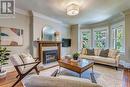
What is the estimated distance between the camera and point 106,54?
5.32 meters

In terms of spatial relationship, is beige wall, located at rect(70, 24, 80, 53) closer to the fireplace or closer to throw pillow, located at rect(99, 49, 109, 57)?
the fireplace

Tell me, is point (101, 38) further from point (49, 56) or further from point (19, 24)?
point (19, 24)

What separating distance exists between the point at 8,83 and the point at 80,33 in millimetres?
6133

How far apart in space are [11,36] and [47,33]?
1.89 meters

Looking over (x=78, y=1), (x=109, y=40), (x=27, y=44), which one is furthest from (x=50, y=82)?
(x=109, y=40)

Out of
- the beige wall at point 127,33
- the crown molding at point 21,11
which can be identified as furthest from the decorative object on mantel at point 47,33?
the beige wall at point 127,33

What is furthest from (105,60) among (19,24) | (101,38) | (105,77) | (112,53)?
(19,24)

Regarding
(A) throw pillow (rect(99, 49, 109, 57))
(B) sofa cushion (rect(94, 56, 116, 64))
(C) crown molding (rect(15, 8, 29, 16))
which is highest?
(C) crown molding (rect(15, 8, 29, 16))

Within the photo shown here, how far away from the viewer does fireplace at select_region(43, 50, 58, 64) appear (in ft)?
17.2

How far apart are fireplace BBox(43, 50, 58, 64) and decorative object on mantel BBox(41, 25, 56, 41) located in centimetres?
69

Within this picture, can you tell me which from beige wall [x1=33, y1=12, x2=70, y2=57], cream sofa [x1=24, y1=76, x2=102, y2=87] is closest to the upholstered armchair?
beige wall [x1=33, y1=12, x2=70, y2=57]

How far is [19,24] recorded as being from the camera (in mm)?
4520

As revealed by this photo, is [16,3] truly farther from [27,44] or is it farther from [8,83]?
[8,83]

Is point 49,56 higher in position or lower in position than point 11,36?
lower
